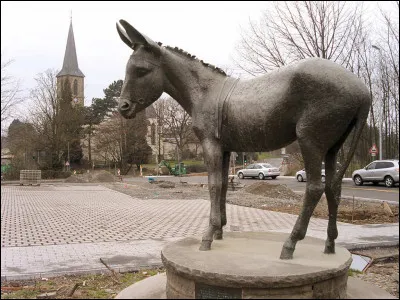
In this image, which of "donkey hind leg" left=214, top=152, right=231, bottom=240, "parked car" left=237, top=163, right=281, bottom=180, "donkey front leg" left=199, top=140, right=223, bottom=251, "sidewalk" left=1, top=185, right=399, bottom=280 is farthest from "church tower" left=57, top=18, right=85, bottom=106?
"donkey front leg" left=199, top=140, right=223, bottom=251

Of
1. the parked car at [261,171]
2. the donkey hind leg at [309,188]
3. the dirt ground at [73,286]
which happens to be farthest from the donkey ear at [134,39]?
the parked car at [261,171]

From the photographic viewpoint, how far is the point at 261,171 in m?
32.8

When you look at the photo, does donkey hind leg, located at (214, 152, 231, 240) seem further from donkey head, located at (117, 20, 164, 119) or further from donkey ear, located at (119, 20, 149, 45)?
donkey ear, located at (119, 20, 149, 45)

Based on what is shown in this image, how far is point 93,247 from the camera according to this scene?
25.0ft

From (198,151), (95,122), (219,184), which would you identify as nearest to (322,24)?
(219,184)

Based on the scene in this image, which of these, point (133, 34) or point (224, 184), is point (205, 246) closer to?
point (224, 184)

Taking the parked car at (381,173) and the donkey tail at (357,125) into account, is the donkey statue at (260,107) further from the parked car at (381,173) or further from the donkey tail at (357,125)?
the parked car at (381,173)

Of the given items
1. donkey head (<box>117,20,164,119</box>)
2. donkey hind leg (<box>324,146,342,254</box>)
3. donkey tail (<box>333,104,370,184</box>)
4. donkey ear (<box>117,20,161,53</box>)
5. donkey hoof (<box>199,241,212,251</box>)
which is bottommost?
donkey hoof (<box>199,241,212,251</box>)

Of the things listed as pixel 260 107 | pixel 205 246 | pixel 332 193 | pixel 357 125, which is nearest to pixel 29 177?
pixel 205 246

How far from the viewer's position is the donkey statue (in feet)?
11.0

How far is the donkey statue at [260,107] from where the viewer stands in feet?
11.0

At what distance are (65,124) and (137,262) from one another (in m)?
39.0

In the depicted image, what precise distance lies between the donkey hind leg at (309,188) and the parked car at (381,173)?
2081 centimetres

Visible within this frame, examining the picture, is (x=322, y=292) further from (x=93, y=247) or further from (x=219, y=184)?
(x=93, y=247)
